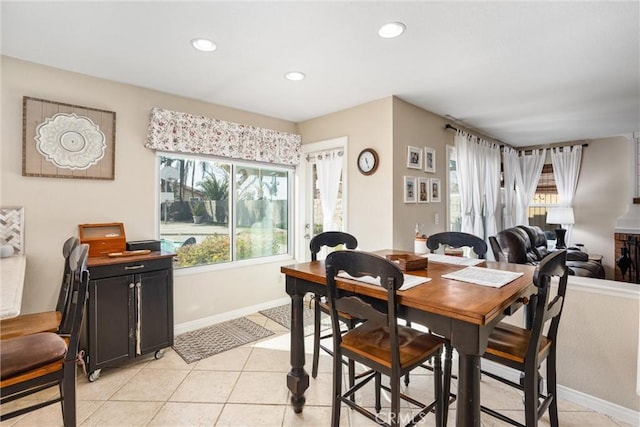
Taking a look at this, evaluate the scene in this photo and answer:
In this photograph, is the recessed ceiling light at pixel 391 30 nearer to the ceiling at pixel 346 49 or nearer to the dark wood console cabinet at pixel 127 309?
the ceiling at pixel 346 49

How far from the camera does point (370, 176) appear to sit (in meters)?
3.57

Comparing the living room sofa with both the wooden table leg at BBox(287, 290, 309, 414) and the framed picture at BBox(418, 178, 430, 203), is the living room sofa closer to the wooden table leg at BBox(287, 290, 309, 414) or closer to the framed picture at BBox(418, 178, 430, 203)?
the framed picture at BBox(418, 178, 430, 203)

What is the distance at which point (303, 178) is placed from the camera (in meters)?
4.34

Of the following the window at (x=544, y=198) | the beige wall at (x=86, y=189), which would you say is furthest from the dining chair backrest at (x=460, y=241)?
the window at (x=544, y=198)

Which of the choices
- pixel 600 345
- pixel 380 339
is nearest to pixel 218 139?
pixel 380 339

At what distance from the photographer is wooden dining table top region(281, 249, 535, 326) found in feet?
3.98

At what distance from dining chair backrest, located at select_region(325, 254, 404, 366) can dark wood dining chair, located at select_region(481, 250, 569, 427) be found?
557mm

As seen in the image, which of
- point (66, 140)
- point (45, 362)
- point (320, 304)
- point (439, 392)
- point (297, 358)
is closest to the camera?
point (45, 362)

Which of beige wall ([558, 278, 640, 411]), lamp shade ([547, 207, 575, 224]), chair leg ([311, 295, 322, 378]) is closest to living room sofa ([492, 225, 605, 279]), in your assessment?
lamp shade ([547, 207, 575, 224])

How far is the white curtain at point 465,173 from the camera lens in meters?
4.44

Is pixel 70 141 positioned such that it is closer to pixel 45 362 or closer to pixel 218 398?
pixel 45 362

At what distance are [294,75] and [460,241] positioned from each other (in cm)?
199

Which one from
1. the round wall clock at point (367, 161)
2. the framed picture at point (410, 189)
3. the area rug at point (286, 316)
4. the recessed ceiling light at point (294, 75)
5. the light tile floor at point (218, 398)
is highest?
the recessed ceiling light at point (294, 75)

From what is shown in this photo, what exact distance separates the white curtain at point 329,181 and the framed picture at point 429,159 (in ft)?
3.40
